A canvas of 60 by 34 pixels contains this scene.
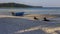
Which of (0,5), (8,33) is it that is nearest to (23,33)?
(8,33)

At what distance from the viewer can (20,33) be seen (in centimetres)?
848

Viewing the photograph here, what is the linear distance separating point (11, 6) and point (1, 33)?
2988 inches

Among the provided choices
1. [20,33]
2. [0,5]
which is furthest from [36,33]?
[0,5]

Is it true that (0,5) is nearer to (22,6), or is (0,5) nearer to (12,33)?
(22,6)

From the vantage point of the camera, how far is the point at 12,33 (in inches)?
336

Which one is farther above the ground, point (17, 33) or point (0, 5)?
point (17, 33)

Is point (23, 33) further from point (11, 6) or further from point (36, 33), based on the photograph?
point (11, 6)

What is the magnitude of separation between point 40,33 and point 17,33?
1.15 metres

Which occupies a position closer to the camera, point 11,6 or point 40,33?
point 40,33

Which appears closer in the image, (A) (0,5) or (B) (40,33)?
(B) (40,33)

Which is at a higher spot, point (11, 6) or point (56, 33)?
point (56, 33)

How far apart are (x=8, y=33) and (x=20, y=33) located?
0.59 m

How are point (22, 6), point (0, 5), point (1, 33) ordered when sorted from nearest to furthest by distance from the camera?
point (1, 33)
point (0, 5)
point (22, 6)

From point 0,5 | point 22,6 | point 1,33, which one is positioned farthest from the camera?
point 22,6
